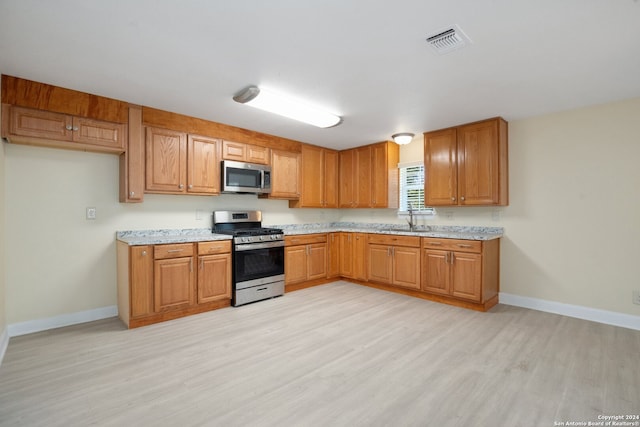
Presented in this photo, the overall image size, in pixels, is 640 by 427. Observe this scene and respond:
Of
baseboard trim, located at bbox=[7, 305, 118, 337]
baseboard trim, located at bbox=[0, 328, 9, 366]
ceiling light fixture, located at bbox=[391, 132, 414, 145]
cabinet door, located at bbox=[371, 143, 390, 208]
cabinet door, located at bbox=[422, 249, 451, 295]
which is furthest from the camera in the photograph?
cabinet door, located at bbox=[371, 143, 390, 208]

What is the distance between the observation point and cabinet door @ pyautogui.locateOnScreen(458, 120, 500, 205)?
362 centimetres

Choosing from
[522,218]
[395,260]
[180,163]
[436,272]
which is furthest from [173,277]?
[522,218]

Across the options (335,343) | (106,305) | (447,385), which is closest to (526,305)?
(447,385)

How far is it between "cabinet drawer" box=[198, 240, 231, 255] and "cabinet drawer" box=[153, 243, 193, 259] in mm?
120

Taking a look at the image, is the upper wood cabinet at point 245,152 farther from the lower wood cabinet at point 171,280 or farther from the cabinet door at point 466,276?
the cabinet door at point 466,276

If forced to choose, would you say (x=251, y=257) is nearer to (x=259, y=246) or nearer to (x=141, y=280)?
(x=259, y=246)

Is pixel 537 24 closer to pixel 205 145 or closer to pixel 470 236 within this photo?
pixel 470 236

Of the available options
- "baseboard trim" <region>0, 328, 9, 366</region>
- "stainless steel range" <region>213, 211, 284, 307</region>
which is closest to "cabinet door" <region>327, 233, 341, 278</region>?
"stainless steel range" <region>213, 211, 284, 307</region>

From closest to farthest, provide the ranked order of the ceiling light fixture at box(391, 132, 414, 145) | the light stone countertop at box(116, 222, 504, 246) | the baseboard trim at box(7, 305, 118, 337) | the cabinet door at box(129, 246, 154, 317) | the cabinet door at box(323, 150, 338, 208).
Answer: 1. the baseboard trim at box(7, 305, 118, 337)
2. the cabinet door at box(129, 246, 154, 317)
3. the light stone countertop at box(116, 222, 504, 246)
4. the ceiling light fixture at box(391, 132, 414, 145)
5. the cabinet door at box(323, 150, 338, 208)

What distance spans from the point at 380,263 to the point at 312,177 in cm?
178

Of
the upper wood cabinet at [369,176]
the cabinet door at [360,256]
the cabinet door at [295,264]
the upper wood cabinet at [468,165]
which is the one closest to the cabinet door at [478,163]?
the upper wood cabinet at [468,165]

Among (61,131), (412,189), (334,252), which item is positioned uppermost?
(61,131)

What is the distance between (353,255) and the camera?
481 centimetres

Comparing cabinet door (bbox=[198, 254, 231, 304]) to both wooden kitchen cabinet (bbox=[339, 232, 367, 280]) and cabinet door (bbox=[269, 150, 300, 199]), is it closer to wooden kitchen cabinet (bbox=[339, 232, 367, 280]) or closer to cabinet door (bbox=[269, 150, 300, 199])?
cabinet door (bbox=[269, 150, 300, 199])
